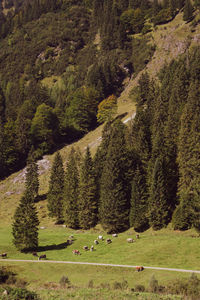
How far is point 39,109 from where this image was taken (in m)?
107

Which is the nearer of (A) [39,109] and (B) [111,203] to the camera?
(B) [111,203]

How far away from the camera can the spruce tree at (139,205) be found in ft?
177

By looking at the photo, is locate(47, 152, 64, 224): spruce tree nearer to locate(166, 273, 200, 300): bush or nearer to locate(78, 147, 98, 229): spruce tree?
locate(78, 147, 98, 229): spruce tree

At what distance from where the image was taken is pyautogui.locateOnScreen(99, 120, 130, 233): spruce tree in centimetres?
5597

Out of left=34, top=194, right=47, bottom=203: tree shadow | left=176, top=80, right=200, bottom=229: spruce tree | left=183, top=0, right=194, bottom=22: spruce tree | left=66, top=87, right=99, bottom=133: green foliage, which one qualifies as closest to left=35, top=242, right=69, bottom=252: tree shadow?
left=176, top=80, right=200, bottom=229: spruce tree

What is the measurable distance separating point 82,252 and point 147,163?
85.4ft

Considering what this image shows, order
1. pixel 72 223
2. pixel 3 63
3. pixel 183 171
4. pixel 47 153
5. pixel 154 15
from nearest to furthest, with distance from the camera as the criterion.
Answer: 1. pixel 183 171
2. pixel 72 223
3. pixel 47 153
4. pixel 154 15
5. pixel 3 63

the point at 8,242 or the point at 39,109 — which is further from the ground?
the point at 39,109

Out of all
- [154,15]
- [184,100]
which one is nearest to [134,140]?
[184,100]

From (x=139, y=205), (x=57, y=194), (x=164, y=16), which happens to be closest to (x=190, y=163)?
(x=139, y=205)

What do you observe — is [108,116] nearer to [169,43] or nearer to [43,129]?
[43,129]

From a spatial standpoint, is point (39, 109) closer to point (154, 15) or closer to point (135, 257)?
point (135, 257)

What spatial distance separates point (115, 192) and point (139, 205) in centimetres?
570

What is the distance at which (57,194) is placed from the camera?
68.4 meters
